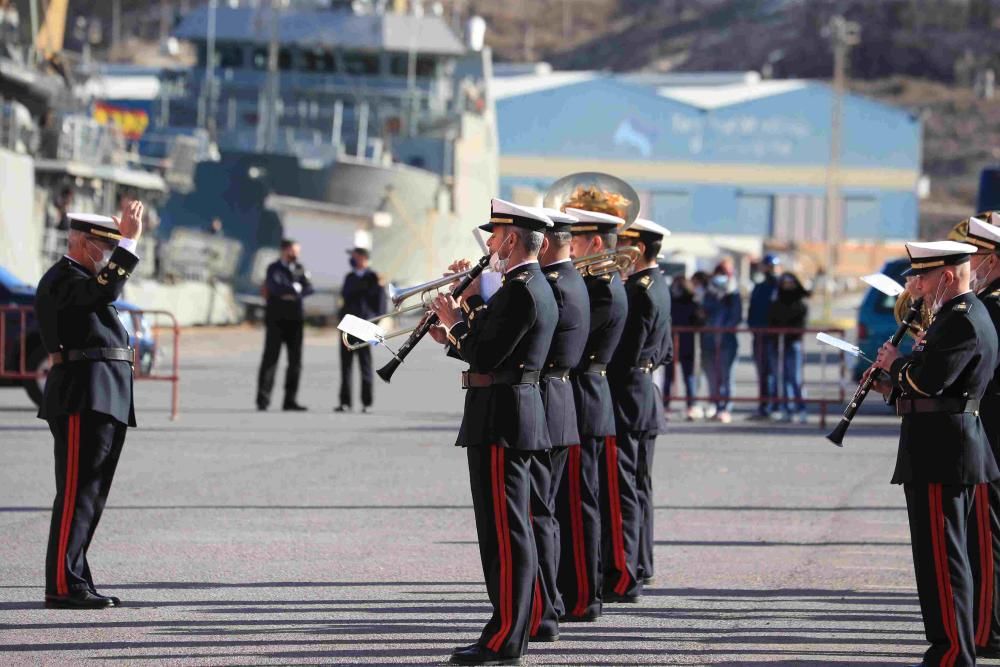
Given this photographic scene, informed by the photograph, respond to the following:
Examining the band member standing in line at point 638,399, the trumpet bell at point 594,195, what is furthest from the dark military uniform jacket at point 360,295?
the trumpet bell at point 594,195

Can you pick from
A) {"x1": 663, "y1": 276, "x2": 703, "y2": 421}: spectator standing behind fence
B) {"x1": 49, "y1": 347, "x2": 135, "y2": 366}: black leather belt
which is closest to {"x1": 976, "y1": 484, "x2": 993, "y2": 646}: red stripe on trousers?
{"x1": 49, "y1": 347, "x2": 135, "y2": 366}: black leather belt

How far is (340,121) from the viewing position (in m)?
53.2

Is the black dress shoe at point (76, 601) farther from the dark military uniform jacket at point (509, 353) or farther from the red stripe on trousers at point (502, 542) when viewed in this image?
the red stripe on trousers at point (502, 542)

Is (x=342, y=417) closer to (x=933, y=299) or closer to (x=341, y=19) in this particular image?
(x=933, y=299)

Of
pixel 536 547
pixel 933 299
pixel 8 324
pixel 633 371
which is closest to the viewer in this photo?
pixel 933 299

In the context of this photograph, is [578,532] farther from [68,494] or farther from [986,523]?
[68,494]

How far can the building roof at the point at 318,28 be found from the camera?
5381cm

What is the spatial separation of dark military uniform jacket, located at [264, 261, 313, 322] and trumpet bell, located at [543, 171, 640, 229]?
10.9 m

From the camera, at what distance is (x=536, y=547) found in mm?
8008

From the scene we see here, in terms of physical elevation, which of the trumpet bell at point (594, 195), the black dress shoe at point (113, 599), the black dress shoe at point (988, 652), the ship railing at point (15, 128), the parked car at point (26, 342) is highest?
the ship railing at point (15, 128)

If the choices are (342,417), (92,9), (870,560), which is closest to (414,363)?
(342,417)

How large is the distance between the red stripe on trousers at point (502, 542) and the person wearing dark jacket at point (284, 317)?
12624mm

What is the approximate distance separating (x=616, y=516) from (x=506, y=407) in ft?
6.15

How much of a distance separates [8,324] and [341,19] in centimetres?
3533
